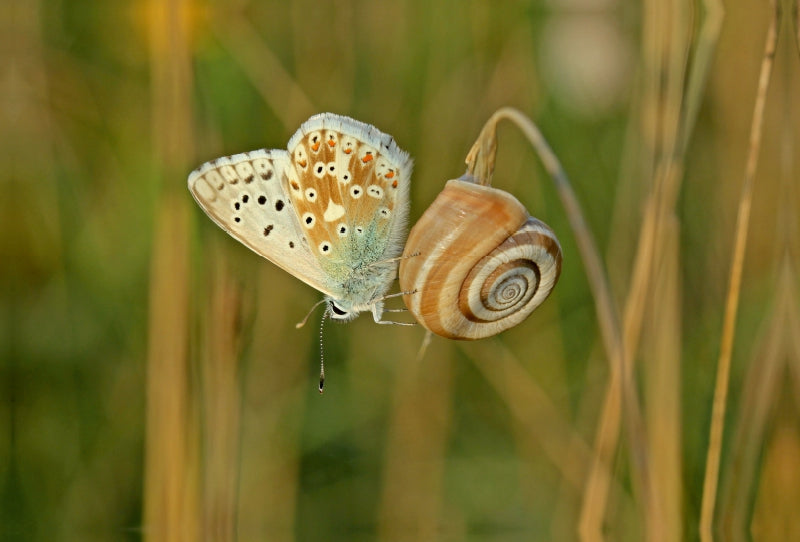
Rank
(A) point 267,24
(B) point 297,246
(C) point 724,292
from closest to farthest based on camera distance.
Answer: (B) point 297,246 → (C) point 724,292 → (A) point 267,24

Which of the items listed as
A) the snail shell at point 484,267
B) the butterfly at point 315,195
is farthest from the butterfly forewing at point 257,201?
the snail shell at point 484,267

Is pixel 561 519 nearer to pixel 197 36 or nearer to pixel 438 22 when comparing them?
pixel 438 22

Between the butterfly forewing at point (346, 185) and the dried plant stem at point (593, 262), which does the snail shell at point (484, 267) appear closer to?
the dried plant stem at point (593, 262)

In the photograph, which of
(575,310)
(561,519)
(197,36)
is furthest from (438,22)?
(561,519)

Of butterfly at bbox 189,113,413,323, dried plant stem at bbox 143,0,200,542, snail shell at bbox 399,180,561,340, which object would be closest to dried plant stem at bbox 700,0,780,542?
snail shell at bbox 399,180,561,340

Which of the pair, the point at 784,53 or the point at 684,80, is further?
the point at 784,53

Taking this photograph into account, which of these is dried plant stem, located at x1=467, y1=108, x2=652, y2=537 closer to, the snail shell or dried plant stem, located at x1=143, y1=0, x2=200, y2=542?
the snail shell
